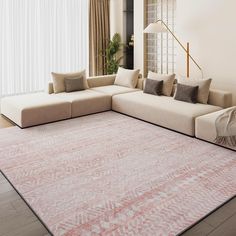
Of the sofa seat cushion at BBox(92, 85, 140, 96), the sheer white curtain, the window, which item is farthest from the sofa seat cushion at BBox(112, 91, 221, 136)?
the sheer white curtain

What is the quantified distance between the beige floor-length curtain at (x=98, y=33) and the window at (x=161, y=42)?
1.27 meters

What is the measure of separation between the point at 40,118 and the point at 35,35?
2565 millimetres

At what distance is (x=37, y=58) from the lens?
688cm

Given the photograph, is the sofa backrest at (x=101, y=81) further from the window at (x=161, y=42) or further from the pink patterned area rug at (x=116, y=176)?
the pink patterned area rug at (x=116, y=176)

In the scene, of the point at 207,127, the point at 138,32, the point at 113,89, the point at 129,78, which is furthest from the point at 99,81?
the point at 207,127

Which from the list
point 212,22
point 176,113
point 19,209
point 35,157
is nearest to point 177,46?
point 212,22

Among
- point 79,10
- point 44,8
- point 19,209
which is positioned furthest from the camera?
point 79,10

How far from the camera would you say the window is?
253 inches

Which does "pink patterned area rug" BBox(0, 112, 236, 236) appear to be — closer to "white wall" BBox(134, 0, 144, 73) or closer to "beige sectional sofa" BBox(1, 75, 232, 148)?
"beige sectional sofa" BBox(1, 75, 232, 148)

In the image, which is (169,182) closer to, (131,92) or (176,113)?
(176,113)

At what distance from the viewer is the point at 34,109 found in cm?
493

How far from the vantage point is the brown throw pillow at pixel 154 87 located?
5.53 m

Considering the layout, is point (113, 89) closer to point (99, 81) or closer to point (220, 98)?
point (99, 81)

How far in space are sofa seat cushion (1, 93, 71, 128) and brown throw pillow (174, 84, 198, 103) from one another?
1.83 meters
